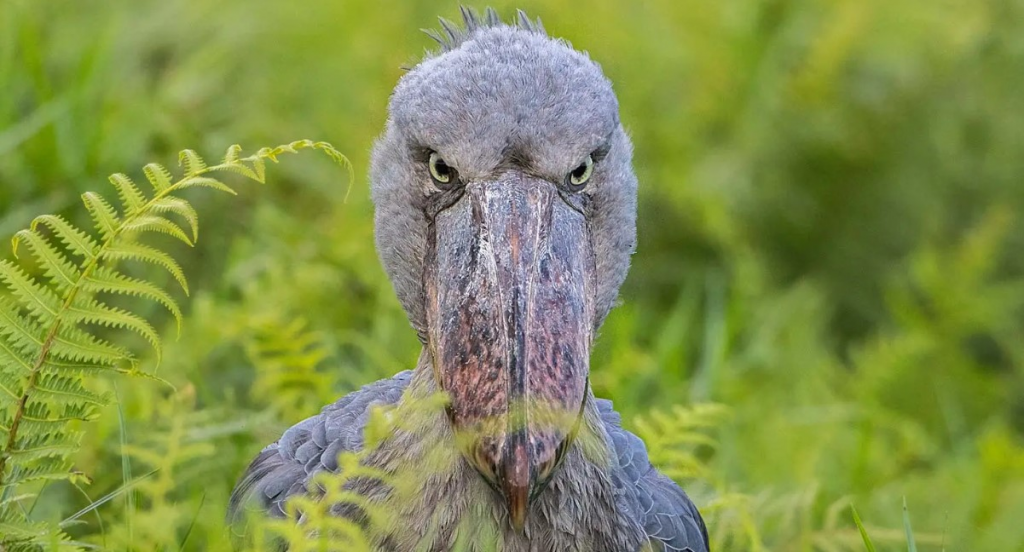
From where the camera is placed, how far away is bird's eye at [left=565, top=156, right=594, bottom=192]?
9.68 ft

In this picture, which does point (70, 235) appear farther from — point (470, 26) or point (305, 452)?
point (470, 26)

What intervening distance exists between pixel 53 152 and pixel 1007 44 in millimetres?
5148

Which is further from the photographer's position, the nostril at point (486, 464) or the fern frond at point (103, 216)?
the fern frond at point (103, 216)

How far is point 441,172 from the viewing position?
9.61 feet

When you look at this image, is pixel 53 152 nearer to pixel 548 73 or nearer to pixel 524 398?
pixel 548 73

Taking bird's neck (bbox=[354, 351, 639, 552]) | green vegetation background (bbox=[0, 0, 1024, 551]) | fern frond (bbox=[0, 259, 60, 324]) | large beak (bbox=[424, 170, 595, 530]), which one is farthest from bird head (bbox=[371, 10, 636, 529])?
green vegetation background (bbox=[0, 0, 1024, 551])

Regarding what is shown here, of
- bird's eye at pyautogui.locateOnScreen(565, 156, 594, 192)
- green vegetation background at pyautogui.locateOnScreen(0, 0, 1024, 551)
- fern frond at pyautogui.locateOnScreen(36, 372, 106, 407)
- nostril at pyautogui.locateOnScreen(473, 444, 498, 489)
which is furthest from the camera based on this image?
green vegetation background at pyautogui.locateOnScreen(0, 0, 1024, 551)

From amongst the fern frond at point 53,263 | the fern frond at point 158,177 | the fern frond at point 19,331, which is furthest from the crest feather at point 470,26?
the fern frond at point 19,331

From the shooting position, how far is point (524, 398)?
99.6 inches

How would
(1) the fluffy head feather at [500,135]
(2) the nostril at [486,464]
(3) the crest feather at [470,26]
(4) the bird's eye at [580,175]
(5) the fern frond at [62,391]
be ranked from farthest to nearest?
1. (3) the crest feather at [470,26]
2. (4) the bird's eye at [580,175]
3. (1) the fluffy head feather at [500,135]
4. (5) the fern frond at [62,391]
5. (2) the nostril at [486,464]

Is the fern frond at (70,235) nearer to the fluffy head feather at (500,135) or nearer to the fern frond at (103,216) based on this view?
the fern frond at (103,216)

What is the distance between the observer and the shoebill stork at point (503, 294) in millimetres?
2586

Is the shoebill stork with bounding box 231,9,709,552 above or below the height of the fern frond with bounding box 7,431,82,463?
above

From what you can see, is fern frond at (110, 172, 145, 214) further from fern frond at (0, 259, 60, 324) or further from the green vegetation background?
the green vegetation background
